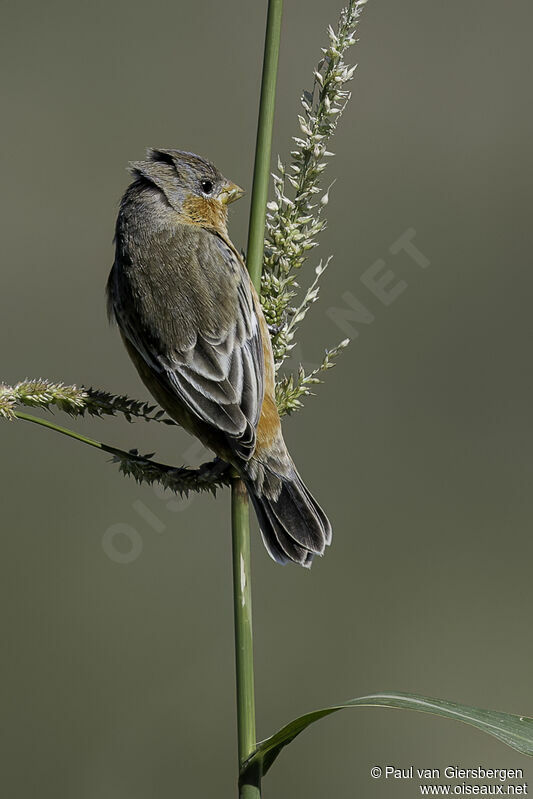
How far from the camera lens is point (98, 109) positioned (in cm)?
855

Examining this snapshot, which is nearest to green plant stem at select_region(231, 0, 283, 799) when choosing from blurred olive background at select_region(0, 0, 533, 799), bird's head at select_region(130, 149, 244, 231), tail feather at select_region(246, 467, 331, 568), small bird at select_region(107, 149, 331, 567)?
small bird at select_region(107, 149, 331, 567)

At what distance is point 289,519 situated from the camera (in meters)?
2.99

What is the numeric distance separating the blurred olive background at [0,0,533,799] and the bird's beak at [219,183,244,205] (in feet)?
5.65

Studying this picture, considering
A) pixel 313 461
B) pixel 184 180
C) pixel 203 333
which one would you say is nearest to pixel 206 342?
pixel 203 333

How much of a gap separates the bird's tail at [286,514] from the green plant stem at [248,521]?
554mm

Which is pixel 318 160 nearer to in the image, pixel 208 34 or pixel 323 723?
pixel 323 723

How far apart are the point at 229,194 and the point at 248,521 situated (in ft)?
6.10

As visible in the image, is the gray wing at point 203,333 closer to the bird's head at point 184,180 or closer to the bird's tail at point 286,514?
the bird's tail at point 286,514

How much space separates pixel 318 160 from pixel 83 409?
→ 87cm

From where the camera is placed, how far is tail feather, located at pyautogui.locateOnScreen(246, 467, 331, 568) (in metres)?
2.96

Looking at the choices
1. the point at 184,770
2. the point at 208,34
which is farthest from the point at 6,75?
the point at 184,770

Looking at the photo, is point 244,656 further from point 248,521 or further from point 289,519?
point 289,519

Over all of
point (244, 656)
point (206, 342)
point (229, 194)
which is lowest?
point (244, 656)

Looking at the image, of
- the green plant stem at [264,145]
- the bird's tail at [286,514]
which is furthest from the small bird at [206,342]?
the green plant stem at [264,145]
